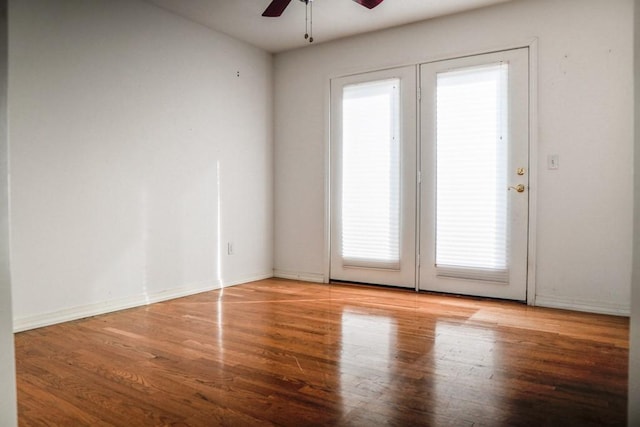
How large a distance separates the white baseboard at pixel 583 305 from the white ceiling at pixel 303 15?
2382 millimetres

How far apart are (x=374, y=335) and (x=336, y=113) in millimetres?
2502

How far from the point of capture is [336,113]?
4.70 metres

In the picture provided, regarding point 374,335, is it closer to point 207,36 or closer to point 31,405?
point 31,405

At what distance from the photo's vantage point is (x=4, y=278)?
1224 millimetres

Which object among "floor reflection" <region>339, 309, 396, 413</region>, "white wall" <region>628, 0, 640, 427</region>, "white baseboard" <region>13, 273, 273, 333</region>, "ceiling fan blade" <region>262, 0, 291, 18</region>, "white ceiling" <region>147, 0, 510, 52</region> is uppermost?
"white ceiling" <region>147, 0, 510, 52</region>

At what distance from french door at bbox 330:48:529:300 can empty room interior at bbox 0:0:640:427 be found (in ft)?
0.06

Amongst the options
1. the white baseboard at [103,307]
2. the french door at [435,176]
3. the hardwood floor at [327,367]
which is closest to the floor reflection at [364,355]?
the hardwood floor at [327,367]

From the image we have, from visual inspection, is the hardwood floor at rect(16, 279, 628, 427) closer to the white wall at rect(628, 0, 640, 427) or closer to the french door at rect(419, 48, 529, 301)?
the french door at rect(419, 48, 529, 301)

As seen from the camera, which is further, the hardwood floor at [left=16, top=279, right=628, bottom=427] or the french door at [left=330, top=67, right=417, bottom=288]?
the french door at [left=330, top=67, right=417, bottom=288]

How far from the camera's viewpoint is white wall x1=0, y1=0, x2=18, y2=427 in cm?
120

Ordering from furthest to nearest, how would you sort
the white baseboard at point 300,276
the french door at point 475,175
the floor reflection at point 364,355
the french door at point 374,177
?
the white baseboard at point 300,276 < the french door at point 374,177 < the french door at point 475,175 < the floor reflection at point 364,355

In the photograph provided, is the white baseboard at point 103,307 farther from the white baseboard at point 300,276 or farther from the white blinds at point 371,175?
the white blinds at point 371,175

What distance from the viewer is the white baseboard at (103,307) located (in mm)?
3047

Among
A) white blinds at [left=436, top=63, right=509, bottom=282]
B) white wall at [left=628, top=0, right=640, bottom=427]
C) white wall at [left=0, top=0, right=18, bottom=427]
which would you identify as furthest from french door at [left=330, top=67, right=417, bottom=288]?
white wall at [left=0, top=0, right=18, bottom=427]
